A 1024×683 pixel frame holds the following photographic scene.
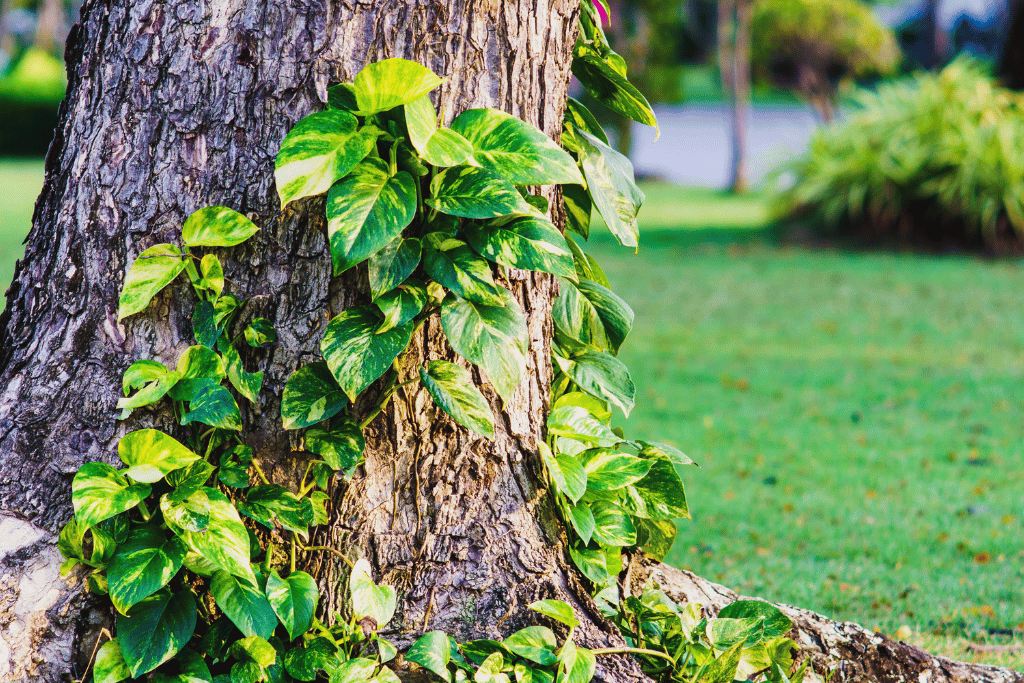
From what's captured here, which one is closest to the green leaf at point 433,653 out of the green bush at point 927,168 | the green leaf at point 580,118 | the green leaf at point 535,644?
the green leaf at point 535,644

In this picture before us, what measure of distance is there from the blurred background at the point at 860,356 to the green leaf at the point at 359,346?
0.88 meters

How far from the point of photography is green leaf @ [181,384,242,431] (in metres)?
1.37

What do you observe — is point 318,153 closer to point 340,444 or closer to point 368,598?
point 340,444

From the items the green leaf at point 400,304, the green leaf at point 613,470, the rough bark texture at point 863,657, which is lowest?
the rough bark texture at point 863,657

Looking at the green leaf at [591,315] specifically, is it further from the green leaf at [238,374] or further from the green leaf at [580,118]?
the green leaf at [238,374]

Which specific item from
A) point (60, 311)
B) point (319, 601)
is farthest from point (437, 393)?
point (60, 311)

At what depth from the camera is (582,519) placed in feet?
5.30

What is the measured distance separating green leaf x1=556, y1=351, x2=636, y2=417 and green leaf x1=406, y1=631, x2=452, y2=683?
1.88ft

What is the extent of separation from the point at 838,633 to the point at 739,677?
0.45 meters

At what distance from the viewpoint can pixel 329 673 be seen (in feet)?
4.72

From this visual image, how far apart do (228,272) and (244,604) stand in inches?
22.1

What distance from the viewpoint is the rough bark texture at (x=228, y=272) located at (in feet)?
4.65

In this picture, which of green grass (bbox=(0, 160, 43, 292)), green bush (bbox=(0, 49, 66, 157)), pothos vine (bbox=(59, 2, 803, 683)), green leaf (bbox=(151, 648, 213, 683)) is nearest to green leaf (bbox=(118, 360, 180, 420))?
pothos vine (bbox=(59, 2, 803, 683))

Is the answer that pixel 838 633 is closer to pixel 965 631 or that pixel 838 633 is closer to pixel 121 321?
pixel 965 631
